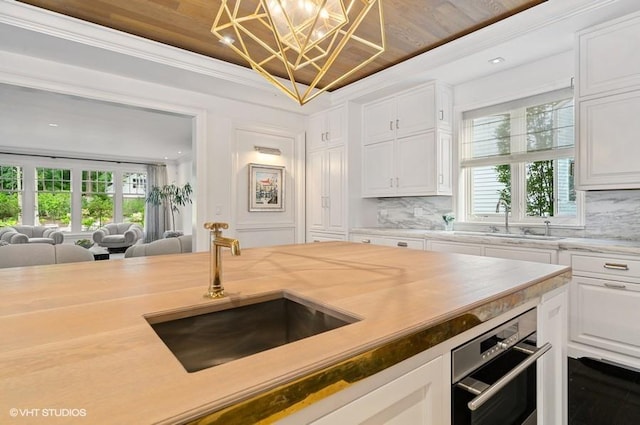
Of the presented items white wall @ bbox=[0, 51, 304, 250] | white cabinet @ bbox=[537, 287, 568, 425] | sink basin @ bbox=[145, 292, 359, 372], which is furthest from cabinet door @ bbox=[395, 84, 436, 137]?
sink basin @ bbox=[145, 292, 359, 372]

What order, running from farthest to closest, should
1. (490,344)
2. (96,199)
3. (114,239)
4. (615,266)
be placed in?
(96,199) < (114,239) < (615,266) < (490,344)

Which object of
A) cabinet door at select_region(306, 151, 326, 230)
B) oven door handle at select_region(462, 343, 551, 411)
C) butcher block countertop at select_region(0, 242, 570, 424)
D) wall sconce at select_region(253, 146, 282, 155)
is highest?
wall sconce at select_region(253, 146, 282, 155)

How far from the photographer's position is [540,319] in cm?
122

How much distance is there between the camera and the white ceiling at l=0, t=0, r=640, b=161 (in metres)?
2.55

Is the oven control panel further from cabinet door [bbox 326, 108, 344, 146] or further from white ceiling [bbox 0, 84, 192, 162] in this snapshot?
white ceiling [bbox 0, 84, 192, 162]

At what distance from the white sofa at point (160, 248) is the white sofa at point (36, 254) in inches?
24.2

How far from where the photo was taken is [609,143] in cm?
245

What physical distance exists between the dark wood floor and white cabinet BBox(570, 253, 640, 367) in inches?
3.2

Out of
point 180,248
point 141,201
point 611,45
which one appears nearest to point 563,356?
point 611,45

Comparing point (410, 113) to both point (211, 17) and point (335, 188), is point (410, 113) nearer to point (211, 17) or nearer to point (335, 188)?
point (335, 188)

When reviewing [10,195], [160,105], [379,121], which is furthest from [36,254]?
[10,195]

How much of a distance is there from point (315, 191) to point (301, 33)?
3250mm

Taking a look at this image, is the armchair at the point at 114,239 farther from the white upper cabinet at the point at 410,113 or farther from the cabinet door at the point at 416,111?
the cabinet door at the point at 416,111

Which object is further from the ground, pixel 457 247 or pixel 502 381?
pixel 457 247
